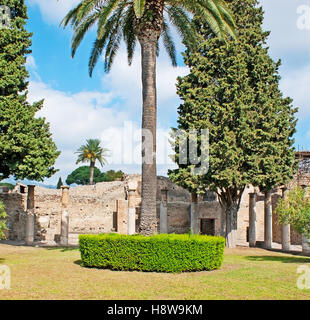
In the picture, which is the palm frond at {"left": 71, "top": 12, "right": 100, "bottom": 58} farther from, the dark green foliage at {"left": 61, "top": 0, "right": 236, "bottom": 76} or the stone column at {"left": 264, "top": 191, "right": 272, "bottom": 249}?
the stone column at {"left": 264, "top": 191, "right": 272, "bottom": 249}

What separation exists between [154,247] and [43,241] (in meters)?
15.4

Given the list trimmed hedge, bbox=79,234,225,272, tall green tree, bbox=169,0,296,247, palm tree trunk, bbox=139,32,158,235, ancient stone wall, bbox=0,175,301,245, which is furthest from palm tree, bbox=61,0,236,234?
ancient stone wall, bbox=0,175,301,245

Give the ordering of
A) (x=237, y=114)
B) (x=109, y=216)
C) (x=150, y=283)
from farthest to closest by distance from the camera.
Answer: (x=109, y=216) → (x=237, y=114) → (x=150, y=283)

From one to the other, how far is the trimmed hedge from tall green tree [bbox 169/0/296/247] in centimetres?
757

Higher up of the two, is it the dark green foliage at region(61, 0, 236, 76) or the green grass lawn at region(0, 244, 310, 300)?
the dark green foliage at region(61, 0, 236, 76)

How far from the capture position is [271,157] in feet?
67.9

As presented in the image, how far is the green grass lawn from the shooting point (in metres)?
9.23

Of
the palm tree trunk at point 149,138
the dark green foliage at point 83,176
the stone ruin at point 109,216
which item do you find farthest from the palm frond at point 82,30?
the dark green foliage at point 83,176

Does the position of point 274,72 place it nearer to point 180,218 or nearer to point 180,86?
point 180,86

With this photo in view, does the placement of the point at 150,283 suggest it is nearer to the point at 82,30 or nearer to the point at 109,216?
the point at 82,30

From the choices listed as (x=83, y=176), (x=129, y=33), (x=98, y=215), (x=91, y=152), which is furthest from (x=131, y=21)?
(x=83, y=176)

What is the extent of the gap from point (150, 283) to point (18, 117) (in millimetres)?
14054

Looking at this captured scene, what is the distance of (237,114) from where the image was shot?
2089 cm
